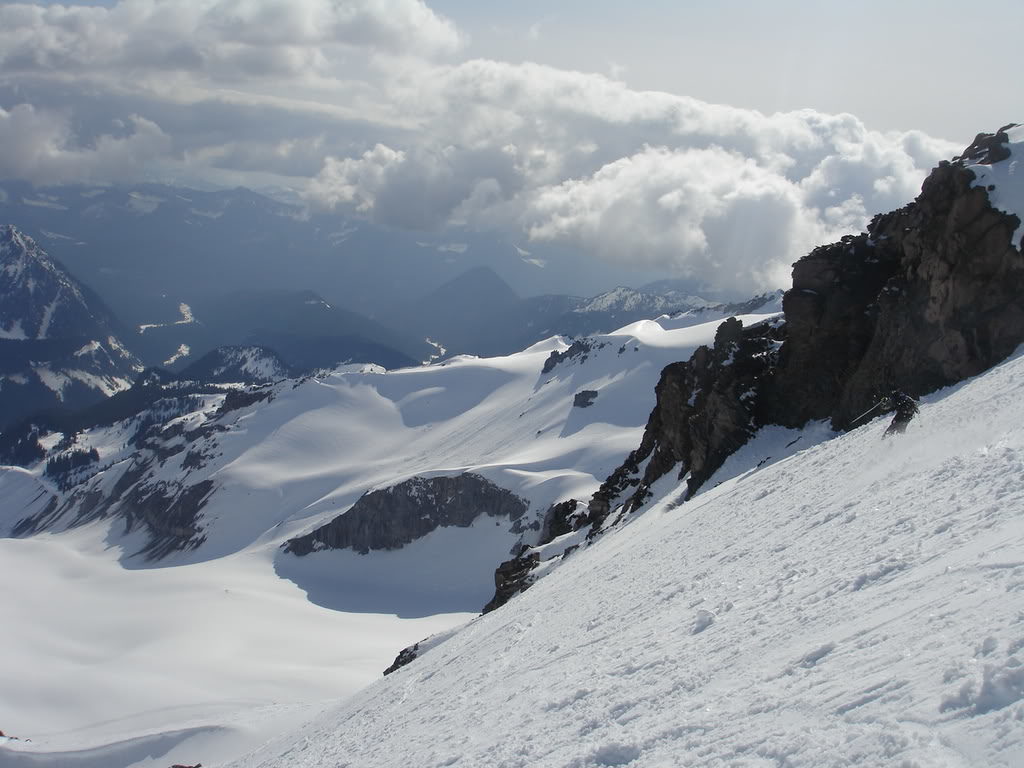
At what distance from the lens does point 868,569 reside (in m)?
13.6

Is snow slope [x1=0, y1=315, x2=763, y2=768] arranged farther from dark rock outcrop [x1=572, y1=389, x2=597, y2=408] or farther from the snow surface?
the snow surface

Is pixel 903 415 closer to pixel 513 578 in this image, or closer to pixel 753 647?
pixel 753 647

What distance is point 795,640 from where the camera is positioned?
12.4m

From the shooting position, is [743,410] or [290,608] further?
[290,608]

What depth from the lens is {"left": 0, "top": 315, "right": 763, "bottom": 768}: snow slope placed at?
68.7 m

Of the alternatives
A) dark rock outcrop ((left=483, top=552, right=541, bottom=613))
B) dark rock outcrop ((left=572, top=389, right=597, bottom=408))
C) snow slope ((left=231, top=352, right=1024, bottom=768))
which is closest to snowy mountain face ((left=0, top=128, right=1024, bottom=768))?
snow slope ((left=231, top=352, right=1024, bottom=768))

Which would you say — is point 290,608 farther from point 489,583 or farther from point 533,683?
point 533,683

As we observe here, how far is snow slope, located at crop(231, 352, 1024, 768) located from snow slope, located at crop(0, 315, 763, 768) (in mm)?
39521

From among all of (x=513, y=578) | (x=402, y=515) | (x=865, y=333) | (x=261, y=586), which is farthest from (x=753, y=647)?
(x=402, y=515)

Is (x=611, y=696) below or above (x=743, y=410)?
below

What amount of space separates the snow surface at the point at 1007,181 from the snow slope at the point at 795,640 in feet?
26.2

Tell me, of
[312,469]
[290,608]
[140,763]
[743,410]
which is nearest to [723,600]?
[743,410]

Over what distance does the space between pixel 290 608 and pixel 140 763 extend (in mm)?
49549

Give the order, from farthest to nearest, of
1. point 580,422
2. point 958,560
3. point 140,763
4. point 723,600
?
point 580,422 < point 140,763 < point 723,600 < point 958,560
